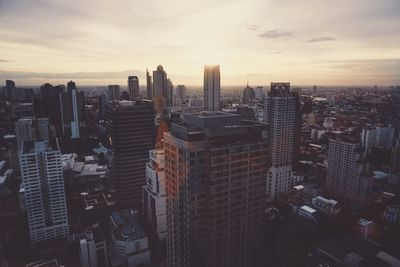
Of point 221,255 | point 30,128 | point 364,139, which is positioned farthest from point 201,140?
point 30,128

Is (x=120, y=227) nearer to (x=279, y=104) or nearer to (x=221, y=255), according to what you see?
(x=221, y=255)

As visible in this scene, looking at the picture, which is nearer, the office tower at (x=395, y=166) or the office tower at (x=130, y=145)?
the office tower at (x=395, y=166)

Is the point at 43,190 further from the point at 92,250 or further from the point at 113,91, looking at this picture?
the point at 113,91

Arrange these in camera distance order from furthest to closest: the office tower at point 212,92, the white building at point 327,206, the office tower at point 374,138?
the office tower at point 212,92
the office tower at point 374,138
the white building at point 327,206

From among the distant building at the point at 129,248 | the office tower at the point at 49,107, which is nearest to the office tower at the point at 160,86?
the office tower at the point at 49,107

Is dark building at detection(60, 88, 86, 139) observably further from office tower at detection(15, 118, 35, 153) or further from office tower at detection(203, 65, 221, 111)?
office tower at detection(203, 65, 221, 111)

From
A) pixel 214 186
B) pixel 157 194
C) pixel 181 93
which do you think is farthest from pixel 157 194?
pixel 181 93

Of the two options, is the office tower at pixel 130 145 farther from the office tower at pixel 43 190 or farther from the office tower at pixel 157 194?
the office tower at pixel 43 190
